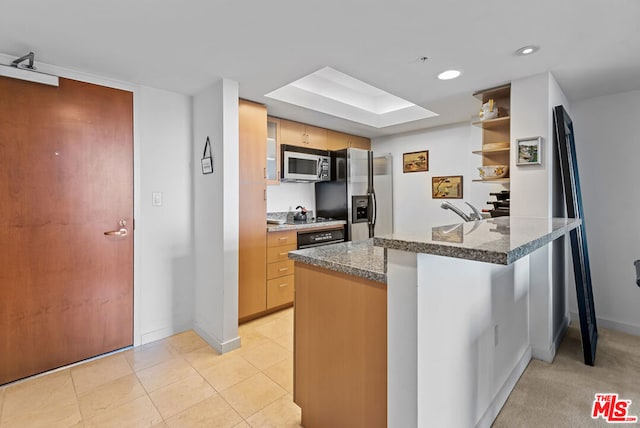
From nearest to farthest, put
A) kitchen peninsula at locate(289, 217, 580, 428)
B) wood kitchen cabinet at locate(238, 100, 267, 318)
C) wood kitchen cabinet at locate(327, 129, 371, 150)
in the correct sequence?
kitchen peninsula at locate(289, 217, 580, 428), wood kitchen cabinet at locate(238, 100, 267, 318), wood kitchen cabinet at locate(327, 129, 371, 150)

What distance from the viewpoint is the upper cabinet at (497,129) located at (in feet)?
8.23

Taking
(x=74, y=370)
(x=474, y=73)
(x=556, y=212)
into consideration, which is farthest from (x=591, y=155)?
(x=74, y=370)

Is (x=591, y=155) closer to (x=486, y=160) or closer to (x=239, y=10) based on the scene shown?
(x=486, y=160)

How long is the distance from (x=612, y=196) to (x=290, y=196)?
327 cm

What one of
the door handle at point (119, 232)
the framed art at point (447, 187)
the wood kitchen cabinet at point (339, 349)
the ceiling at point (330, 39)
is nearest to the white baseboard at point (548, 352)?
the wood kitchen cabinet at point (339, 349)

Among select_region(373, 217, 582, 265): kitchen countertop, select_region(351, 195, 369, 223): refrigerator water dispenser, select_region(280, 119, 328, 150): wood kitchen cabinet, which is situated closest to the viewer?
select_region(373, 217, 582, 265): kitchen countertop

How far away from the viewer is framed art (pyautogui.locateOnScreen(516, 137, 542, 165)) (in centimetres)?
223

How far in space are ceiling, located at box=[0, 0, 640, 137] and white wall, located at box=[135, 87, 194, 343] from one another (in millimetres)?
277

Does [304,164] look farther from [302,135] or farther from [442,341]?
[442,341]

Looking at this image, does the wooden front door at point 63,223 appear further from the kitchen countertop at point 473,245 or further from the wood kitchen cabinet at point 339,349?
the kitchen countertop at point 473,245

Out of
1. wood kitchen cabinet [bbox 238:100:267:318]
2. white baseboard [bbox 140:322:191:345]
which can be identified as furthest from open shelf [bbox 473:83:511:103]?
white baseboard [bbox 140:322:191:345]

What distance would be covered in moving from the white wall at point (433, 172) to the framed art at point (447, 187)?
2.0 inches

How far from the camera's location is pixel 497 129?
2.71 m

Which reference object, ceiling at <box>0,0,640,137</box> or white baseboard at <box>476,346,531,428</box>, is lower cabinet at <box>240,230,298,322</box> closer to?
ceiling at <box>0,0,640,137</box>
